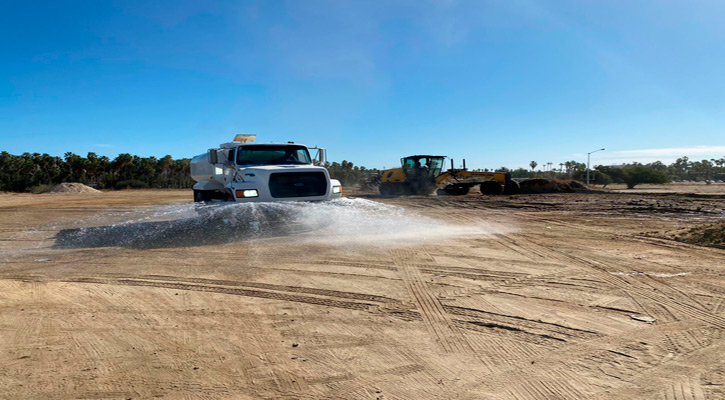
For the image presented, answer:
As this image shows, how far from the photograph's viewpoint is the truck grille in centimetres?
994

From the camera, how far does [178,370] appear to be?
306cm

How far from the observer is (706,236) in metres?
8.12

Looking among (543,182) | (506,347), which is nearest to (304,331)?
(506,347)

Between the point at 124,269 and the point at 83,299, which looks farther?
the point at 124,269

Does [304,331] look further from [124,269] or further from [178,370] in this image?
[124,269]

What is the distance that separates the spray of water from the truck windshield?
2038mm

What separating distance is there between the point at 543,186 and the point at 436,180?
6.33 m

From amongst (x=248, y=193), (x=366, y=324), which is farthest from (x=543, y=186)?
(x=366, y=324)

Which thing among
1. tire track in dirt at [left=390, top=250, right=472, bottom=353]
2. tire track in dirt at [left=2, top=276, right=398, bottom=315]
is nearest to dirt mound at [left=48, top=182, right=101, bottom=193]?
tire track in dirt at [left=2, top=276, right=398, bottom=315]

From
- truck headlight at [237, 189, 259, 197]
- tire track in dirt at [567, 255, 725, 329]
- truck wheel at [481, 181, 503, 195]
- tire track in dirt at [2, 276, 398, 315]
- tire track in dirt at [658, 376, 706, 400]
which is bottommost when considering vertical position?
tire track in dirt at [658, 376, 706, 400]

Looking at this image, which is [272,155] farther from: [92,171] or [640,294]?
[92,171]

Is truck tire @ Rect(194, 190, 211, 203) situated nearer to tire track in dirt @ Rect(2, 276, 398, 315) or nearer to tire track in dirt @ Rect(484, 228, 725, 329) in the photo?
tire track in dirt @ Rect(2, 276, 398, 315)

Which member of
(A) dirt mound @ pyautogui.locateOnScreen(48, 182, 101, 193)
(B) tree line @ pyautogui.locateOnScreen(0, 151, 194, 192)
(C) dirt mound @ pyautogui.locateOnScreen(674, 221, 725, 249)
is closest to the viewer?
(C) dirt mound @ pyautogui.locateOnScreen(674, 221, 725, 249)

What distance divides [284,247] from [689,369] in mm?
6154
